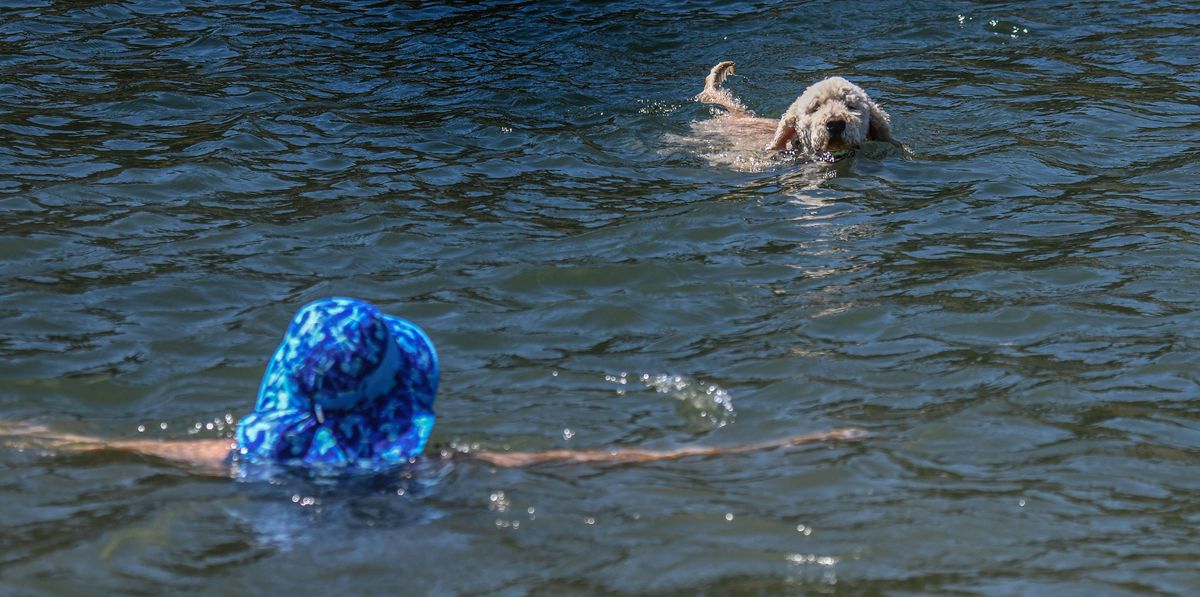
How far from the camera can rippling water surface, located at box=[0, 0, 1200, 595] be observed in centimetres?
446

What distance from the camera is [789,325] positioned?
6.55 metres

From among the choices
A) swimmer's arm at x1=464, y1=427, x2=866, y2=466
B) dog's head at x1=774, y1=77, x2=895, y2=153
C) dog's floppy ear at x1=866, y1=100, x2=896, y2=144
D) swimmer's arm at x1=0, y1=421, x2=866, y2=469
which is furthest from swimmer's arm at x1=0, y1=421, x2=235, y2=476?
dog's floppy ear at x1=866, y1=100, x2=896, y2=144

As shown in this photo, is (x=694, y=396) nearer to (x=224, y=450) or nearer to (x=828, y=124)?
(x=224, y=450)

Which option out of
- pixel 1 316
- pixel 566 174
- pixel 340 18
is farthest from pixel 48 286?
pixel 340 18

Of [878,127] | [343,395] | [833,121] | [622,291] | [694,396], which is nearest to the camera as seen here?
[343,395]

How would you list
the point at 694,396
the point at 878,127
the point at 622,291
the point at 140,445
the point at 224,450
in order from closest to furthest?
Answer: the point at 224,450, the point at 140,445, the point at 694,396, the point at 622,291, the point at 878,127

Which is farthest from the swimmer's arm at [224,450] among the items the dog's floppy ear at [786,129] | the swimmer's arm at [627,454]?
the dog's floppy ear at [786,129]

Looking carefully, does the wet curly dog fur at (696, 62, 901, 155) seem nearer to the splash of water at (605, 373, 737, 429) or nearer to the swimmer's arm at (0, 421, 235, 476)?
the splash of water at (605, 373, 737, 429)

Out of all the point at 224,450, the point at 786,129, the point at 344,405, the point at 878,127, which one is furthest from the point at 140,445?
the point at 878,127

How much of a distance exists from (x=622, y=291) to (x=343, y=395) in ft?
8.44

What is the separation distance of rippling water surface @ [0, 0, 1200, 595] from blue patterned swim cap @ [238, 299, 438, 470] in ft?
0.43

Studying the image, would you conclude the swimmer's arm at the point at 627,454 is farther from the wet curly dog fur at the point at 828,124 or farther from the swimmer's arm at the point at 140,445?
the wet curly dog fur at the point at 828,124

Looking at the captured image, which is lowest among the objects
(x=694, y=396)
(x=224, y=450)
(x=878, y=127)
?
(x=694, y=396)

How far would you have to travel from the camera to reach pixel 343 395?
15.5ft
